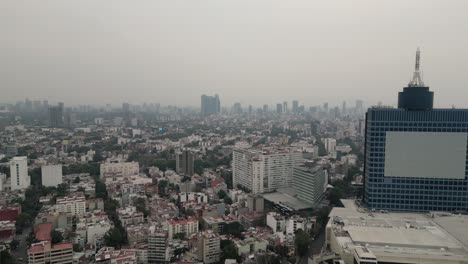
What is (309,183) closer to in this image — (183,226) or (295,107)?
(183,226)

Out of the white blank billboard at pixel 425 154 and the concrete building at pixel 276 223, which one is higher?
the white blank billboard at pixel 425 154

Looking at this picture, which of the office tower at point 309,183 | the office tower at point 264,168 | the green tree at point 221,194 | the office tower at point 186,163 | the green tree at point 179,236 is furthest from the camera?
the office tower at point 186,163

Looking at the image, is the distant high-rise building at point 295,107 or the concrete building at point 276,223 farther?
the distant high-rise building at point 295,107

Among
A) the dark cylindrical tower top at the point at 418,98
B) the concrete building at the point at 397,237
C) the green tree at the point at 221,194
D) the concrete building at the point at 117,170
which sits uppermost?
the dark cylindrical tower top at the point at 418,98

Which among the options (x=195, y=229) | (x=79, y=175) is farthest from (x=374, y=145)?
(x=79, y=175)

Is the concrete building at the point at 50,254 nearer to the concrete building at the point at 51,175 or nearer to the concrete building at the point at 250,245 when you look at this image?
the concrete building at the point at 250,245

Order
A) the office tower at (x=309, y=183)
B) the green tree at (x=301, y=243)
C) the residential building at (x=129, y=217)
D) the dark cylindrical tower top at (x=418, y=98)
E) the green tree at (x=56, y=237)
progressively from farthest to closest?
the office tower at (x=309, y=183) < the residential building at (x=129, y=217) < the dark cylindrical tower top at (x=418, y=98) < the green tree at (x=56, y=237) < the green tree at (x=301, y=243)

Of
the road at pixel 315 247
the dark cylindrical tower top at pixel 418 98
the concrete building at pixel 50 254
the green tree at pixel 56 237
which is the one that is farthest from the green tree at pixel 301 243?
the green tree at pixel 56 237
